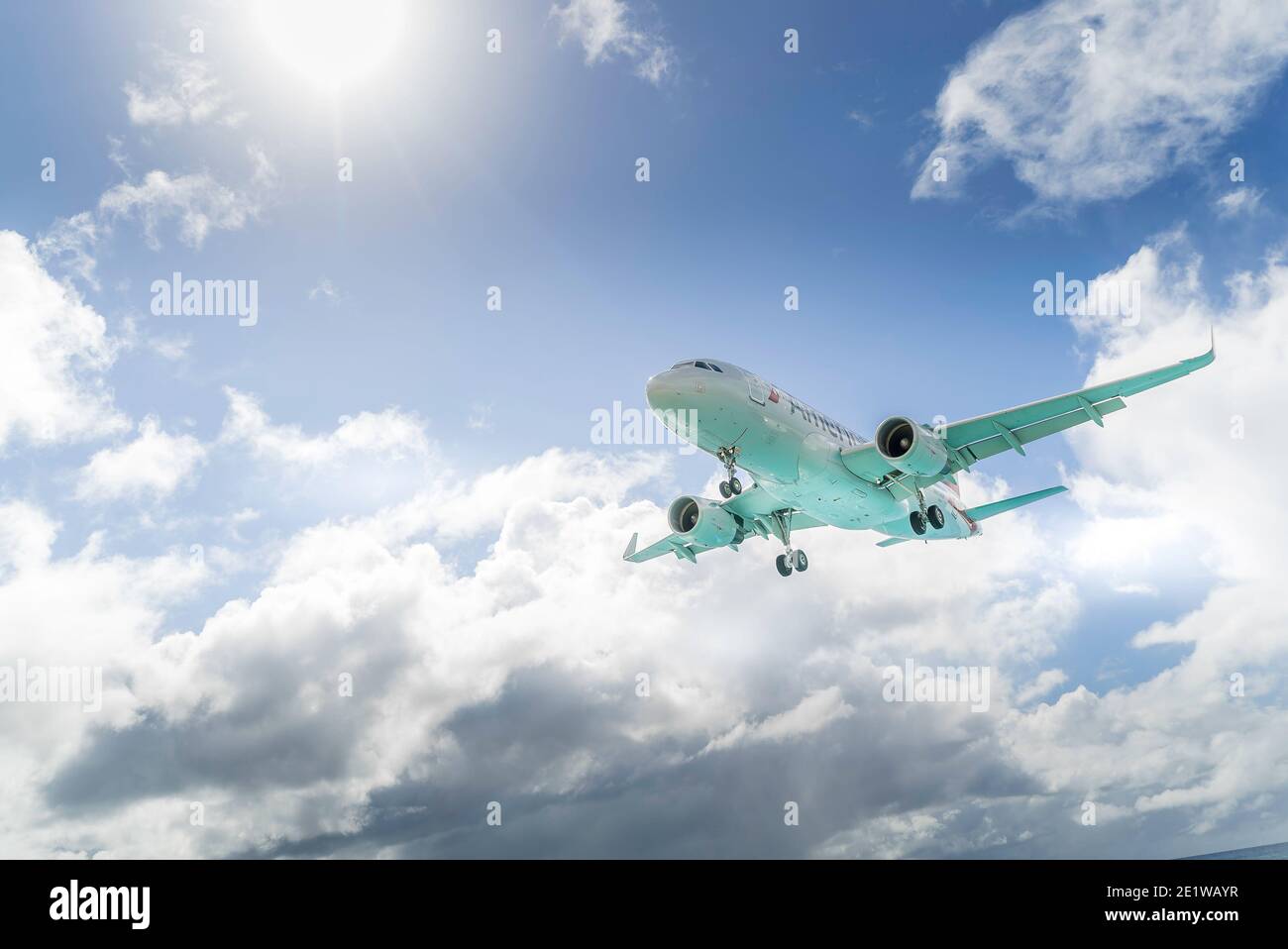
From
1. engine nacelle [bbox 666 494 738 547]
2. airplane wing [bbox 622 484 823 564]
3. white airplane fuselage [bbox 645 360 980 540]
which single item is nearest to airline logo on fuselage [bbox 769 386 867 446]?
white airplane fuselage [bbox 645 360 980 540]

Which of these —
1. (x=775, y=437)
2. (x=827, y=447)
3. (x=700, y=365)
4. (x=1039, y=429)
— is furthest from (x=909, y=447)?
(x=700, y=365)

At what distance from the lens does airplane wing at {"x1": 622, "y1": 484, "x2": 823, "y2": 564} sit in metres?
43.9

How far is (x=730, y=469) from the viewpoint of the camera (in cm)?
3484

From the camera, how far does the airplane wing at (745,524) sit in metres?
43.9

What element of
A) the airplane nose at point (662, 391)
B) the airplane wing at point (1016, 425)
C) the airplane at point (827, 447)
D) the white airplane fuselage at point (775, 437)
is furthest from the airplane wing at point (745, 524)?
the airplane nose at point (662, 391)

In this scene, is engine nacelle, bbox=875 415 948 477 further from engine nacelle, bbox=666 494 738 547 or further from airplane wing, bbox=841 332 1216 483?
engine nacelle, bbox=666 494 738 547

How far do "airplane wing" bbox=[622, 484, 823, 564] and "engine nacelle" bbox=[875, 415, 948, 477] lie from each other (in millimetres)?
7294

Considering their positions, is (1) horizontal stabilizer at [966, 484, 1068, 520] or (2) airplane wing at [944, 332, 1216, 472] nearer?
(2) airplane wing at [944, 332, 1216, 472]

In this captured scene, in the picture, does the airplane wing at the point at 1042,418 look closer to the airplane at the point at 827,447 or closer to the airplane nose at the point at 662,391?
the airplane at the point at 827,447

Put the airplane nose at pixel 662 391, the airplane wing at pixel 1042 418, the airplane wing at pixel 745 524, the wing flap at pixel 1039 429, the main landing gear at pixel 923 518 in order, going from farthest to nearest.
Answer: the airplane wing at pixel 745 524 < the main landing gear at pixel 923 518 < the wing flap at pixel 1039 429 < the airplane wing at pixel 1042 418 < the airplane nose at pixel 662 391

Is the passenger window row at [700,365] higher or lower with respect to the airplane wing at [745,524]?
higher

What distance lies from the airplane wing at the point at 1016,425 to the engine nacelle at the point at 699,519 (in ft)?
30.1
